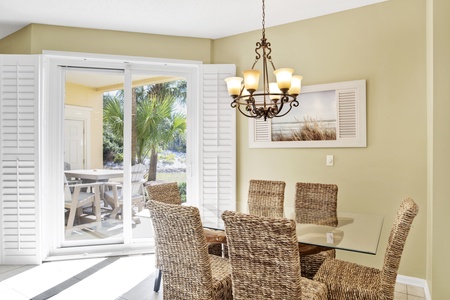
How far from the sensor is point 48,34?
3.48 meters

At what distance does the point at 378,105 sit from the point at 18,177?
3858 millimetres

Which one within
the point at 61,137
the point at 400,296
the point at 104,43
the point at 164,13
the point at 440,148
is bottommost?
the point at 400,296

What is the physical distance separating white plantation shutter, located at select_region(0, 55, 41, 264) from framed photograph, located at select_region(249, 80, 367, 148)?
2.59 m

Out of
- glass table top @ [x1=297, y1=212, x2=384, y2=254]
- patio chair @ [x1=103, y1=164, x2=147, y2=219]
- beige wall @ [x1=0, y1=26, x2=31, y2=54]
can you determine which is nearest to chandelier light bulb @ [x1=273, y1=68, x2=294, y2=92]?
glass table top @ [x1=297, y1=212, x2=384, y2=254]

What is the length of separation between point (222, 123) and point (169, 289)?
2234 millimetres

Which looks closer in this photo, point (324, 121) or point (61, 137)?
point (324, 121)

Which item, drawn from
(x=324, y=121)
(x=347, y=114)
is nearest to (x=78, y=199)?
(x=324, y=121)

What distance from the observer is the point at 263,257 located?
61.5 inches

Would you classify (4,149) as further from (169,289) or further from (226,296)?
(226,296)

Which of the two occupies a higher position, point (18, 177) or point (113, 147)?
point (113, 147)

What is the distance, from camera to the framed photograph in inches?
120

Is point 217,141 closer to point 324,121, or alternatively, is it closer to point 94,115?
point 324,121

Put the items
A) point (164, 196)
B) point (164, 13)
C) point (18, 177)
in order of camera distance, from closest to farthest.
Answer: point (164, 196)
point (164, 13)
point (18, 177)

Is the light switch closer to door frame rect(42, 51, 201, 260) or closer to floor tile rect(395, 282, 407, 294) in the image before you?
floor tile rect(395, 282, 407, 294)
